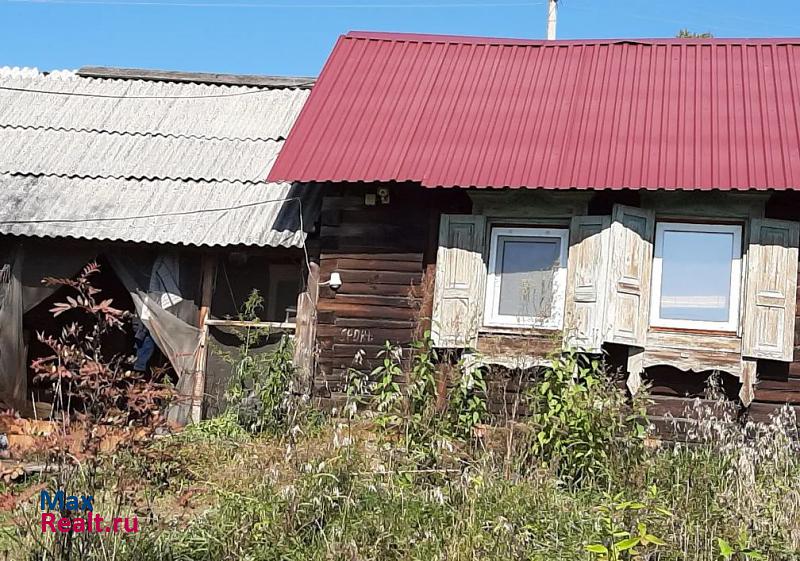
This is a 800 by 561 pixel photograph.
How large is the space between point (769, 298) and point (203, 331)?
243 inches

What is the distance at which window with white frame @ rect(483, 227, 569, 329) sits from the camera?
9.55m

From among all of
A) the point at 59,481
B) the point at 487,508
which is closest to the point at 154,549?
the point at 59,481

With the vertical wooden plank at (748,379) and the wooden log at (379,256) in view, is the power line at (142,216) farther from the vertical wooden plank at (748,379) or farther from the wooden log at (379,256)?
the vertical wooden plank at (748,379)

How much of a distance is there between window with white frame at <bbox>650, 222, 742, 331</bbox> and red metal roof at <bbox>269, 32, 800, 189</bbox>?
65 centimetres

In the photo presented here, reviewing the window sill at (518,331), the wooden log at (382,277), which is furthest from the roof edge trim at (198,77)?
the window sill at (518,331)

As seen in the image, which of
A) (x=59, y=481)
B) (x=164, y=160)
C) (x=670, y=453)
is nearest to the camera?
(x=59, y=481)

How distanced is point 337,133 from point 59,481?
253 inches

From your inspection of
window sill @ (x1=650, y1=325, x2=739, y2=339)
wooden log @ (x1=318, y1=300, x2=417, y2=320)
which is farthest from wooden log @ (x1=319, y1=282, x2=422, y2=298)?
window sill @ (x1=650, y1=325, x2=739, y2=339)

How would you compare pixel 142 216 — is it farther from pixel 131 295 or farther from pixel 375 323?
pixel 375 323

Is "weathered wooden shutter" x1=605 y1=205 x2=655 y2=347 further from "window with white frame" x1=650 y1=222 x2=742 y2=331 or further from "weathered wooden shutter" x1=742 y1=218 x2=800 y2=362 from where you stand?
"weathered wooden shutter" x1=742 y1=218 x2=800 y2=362

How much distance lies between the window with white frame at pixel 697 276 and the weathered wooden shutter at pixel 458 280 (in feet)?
5.84

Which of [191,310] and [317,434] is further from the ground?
[191,310]

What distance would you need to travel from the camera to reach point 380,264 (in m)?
10.3

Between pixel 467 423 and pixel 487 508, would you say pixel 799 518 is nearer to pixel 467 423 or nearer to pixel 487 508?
pixel 487 508
